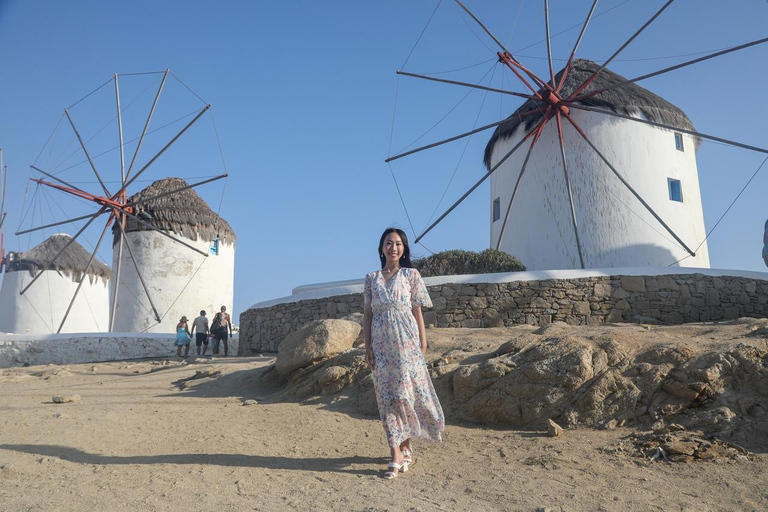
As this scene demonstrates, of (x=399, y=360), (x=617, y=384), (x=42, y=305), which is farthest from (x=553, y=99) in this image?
(x=42, y=305)

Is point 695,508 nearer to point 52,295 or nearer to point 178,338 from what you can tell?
point 178,338

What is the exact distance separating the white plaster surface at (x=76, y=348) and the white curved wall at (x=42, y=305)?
9.34 metres

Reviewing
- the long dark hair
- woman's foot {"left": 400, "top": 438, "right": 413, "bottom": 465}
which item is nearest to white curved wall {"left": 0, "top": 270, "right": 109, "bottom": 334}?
the long dark hair

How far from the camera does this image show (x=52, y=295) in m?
24.8

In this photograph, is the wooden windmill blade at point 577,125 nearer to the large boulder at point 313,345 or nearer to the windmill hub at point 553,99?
the windmill hub at point 553,99

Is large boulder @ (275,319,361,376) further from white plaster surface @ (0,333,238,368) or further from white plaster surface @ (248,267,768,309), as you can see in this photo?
white plaster surface @ (0,333,238,368)

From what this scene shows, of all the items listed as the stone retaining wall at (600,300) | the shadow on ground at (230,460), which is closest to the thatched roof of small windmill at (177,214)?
the stone retaining wall at (600,300)

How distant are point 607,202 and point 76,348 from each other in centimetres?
1333

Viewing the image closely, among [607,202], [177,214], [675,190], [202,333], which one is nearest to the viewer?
[202,333]

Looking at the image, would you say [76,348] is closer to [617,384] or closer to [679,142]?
[617,384]

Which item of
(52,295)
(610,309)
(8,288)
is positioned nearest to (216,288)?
(52,295)

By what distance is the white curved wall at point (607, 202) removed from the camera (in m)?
14.3

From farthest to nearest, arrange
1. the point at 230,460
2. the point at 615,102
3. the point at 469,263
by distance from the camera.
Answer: the point at 615,102 < the point at 469,263 < the point at 230,460

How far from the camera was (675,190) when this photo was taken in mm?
15219
